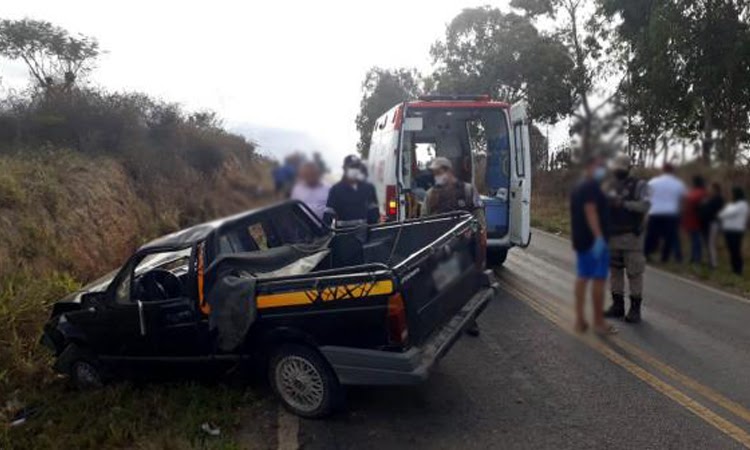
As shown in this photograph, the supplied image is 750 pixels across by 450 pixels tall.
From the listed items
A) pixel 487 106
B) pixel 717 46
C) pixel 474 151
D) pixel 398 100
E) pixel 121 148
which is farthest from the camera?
pixel 474 151

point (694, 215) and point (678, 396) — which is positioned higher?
point (694, 215)

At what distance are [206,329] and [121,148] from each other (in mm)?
2466

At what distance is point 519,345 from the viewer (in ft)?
20.2

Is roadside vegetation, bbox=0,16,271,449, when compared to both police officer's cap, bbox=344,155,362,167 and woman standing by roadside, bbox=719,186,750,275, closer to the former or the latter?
police officer's cap, bbox=344,155,362,167

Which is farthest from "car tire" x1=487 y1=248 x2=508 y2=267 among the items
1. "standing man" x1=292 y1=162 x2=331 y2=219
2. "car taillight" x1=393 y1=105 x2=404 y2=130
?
"standing man" x1=292 y1=162 x2=331 y2=219

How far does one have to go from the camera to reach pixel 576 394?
16.5 feet

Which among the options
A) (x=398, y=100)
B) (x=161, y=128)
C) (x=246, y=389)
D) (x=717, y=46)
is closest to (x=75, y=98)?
(x=161, y=128)

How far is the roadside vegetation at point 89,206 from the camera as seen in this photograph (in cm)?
227

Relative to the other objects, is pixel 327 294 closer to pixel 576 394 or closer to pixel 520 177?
pixel 520 177

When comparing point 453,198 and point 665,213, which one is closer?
point 665,213

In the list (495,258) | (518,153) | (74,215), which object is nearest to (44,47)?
(74,215)

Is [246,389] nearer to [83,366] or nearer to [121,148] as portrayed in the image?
[83,366]

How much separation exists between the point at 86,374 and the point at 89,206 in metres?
3.00

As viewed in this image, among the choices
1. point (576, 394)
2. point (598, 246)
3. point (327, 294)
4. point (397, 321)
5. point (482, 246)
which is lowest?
point (576, 394)
